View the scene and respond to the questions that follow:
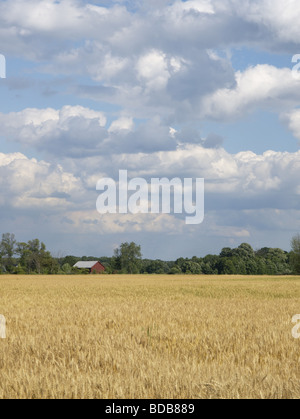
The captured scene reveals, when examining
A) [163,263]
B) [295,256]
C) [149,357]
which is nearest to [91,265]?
[163,263]

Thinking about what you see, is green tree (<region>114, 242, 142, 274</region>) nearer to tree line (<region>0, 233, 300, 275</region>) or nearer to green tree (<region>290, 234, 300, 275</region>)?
tree line (<region>0, 233, 300, 275</region>)

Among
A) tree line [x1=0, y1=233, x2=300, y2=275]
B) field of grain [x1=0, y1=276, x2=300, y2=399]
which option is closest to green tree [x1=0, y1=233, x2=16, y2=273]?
tree line [x1=0, y1=233, x2=300, y2=275]

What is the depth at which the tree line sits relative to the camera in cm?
12812

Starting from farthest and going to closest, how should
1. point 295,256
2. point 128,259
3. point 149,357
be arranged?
point 128,259 → point 295,256 → point 149,357

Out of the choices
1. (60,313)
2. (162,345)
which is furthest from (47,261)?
(162,345)

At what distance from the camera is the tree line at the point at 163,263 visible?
420 feet

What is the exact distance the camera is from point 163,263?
17288cm

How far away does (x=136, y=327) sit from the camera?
13766mm

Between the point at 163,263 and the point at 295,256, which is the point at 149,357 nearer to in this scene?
the point at 295,256

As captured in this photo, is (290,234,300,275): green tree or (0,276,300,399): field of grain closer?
(0,276,300,399): field of grain

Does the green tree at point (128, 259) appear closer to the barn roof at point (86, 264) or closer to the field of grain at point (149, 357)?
the barn roof at point (86, 264)

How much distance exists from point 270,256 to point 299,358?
154m
